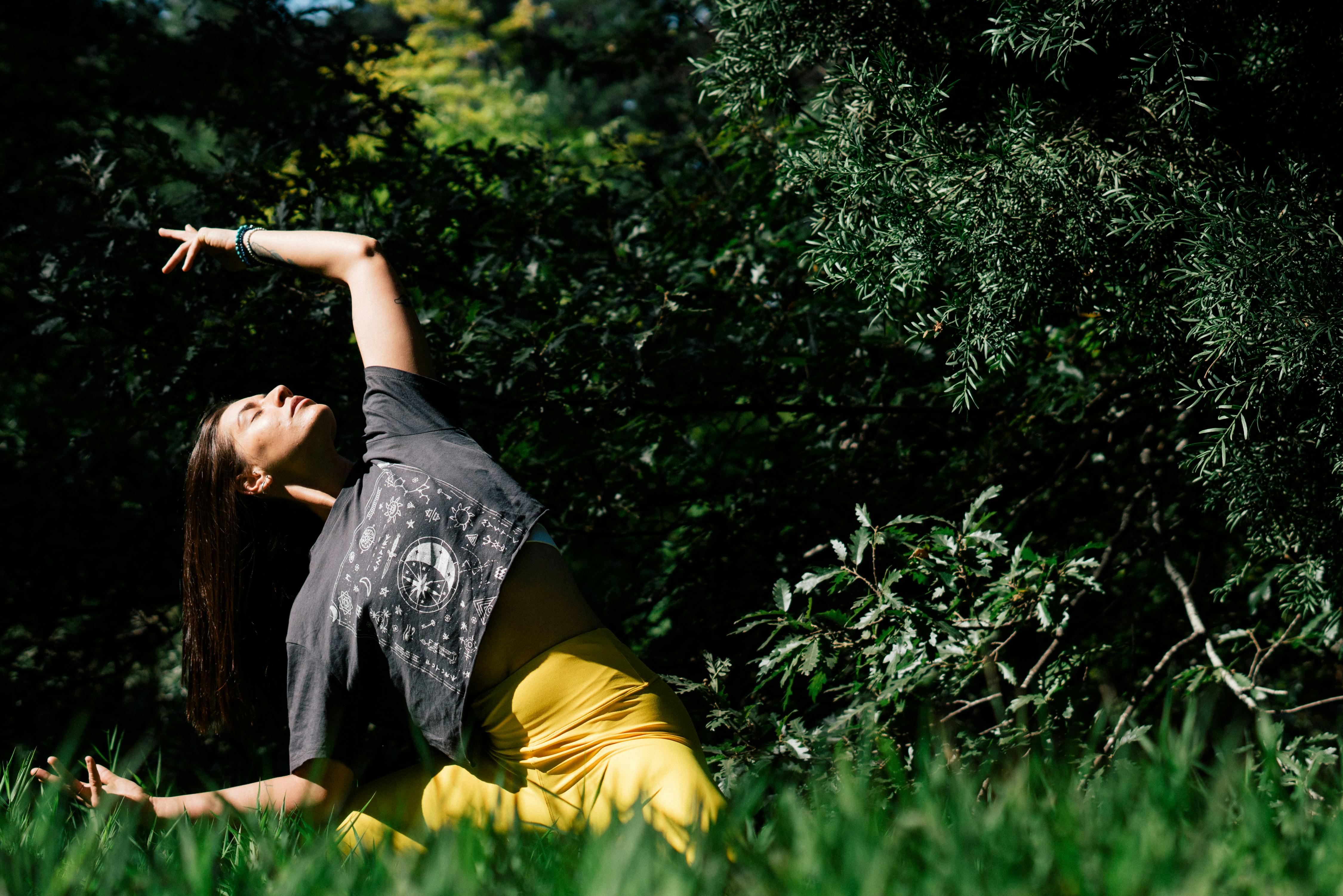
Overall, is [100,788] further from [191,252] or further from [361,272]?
[191,252]

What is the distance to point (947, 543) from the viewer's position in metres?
2.45

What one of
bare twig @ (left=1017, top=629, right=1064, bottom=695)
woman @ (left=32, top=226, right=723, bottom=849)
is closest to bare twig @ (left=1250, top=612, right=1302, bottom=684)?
bare twig @ (left=1017, top=629, right=1064, bottom=695)

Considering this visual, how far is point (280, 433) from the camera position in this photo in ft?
7.45

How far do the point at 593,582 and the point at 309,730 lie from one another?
2.20 m

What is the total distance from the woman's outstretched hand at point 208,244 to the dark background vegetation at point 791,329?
0.92ft

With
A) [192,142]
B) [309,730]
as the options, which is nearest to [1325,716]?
[309,730]

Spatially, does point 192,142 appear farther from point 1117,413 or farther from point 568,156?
point 1117,413

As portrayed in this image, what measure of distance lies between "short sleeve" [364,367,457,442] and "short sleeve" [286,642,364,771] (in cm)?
53

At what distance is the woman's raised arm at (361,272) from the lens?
2314mm

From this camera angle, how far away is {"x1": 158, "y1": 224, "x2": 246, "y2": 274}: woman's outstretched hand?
8.73ft

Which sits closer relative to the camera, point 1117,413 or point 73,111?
point 1117,413

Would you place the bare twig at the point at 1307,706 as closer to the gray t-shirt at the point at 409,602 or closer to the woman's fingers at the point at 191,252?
the gray t-shirt at the point at 409,602

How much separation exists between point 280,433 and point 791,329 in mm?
1715

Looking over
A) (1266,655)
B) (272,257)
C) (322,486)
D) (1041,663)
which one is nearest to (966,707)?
(1041,663)
